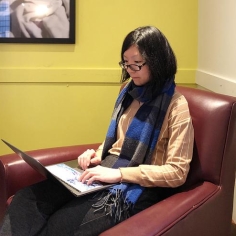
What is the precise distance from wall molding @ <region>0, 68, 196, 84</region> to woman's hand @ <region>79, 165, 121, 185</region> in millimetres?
1001

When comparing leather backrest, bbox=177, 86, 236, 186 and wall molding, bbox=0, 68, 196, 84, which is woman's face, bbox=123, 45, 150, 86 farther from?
wall molding, bbox=0, 68, 196, 84

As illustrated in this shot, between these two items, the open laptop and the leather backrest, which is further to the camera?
the leather backrest

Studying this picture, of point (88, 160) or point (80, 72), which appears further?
point (80, 72)

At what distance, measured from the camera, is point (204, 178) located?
1.26 m

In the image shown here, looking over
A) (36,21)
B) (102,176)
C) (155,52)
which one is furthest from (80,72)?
(102,176)

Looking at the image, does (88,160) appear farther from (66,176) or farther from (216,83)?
(216,83)

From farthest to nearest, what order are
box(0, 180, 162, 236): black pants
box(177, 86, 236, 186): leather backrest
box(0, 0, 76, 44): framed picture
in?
box(0, 0, 76, 44): framed picture → box(177, 86, 236, 186): leather backrest → box(0, 180, 162, 236): black pants

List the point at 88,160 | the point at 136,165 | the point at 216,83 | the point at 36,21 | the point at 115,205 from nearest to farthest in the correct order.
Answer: the point at 115,205 < the point at 136,165 < the point at 88,160 < the point at 216,83 < the point at 36,21

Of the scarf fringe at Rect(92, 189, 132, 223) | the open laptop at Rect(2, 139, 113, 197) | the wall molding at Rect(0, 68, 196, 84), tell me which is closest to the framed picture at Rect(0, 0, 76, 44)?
the wall molding at Rect(0, 68, 196, 84)

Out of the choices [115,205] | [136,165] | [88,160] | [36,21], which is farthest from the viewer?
[36,21]

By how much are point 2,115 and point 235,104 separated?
58.0 inches

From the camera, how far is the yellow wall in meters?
2.04

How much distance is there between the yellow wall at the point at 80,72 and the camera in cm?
204

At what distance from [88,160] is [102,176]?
230 millimetres
